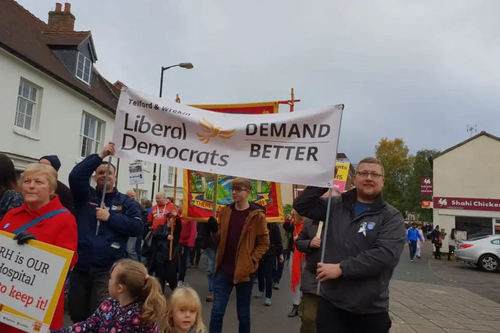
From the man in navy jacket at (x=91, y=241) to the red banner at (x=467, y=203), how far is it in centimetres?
2702

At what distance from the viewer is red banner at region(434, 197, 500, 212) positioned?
84.5 feet

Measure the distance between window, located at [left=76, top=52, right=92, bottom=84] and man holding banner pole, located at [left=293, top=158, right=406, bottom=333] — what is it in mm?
17527

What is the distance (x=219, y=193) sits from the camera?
6605 millimetres

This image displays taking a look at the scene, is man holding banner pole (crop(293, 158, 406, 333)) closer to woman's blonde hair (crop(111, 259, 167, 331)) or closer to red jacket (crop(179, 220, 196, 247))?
woman's blonde hair (crop(111, 259, 167, 331))

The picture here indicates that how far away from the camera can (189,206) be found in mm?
6250

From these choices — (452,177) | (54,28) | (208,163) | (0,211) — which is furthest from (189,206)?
(452,177)

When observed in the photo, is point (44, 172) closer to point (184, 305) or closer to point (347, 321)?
point (184, 305)

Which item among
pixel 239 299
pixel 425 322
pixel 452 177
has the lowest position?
pixel 425 322

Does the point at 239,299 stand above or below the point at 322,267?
below

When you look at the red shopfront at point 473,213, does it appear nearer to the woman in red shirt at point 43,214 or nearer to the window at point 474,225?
the window at point 474,225

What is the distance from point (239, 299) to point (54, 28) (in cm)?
1911

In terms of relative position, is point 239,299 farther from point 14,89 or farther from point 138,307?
point 14,89

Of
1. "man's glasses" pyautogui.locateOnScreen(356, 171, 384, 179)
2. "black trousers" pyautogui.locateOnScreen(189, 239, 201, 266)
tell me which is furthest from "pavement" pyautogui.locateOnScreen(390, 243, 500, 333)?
"black trousers" pyautogui.locateOnScreen(189, 239, 201, 266)

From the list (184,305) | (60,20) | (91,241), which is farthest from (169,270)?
(60,20)
